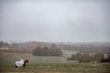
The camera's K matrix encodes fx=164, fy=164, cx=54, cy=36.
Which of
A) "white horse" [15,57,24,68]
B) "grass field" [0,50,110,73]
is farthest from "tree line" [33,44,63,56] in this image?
"white horse" [15,57,24,68]

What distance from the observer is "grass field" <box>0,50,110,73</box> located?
3824 millimetres

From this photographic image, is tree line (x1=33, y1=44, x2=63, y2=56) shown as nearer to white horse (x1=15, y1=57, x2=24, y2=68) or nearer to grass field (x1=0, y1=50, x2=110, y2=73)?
grass field (x1=0, y1=50, x2=110, y2=73)

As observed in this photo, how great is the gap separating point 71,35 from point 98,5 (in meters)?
0.99

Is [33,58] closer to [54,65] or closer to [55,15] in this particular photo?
[54,65]

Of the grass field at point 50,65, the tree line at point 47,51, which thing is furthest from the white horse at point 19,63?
the tree line at point 47,51

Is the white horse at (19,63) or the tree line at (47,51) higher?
the tree line at (47,51)

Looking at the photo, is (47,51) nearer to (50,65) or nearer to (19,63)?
(50,65)

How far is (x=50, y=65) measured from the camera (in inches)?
152

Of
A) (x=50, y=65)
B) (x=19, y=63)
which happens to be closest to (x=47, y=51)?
(x=50, y=65)

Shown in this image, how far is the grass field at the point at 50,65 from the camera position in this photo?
382 cm

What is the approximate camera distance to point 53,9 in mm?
3951

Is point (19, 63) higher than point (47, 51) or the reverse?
the reverse

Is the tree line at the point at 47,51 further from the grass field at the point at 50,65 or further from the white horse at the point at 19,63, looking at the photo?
the white horse at the point at 19,63

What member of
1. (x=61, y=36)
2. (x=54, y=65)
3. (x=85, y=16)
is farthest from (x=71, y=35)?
(x=54, y=65)
